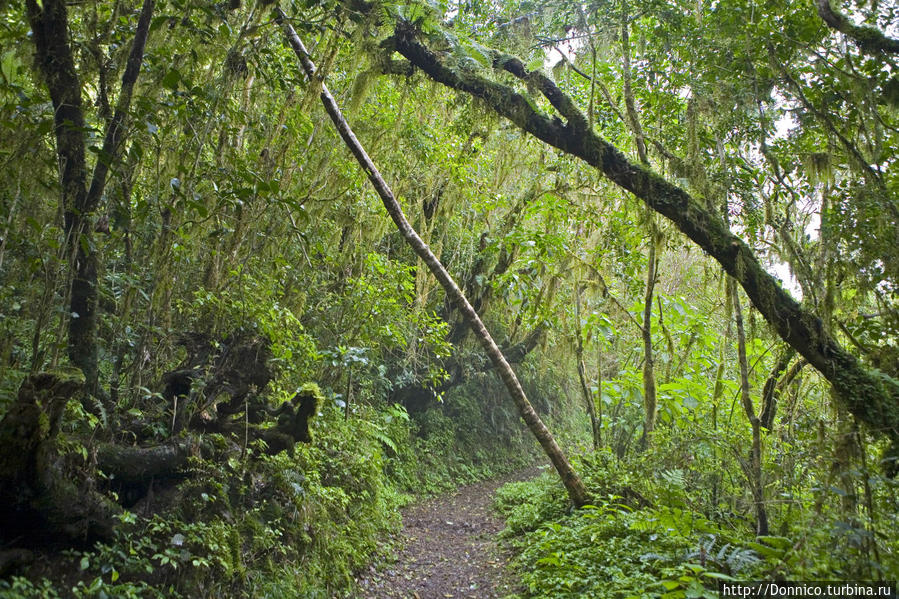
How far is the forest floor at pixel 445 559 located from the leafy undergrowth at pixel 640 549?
0.35 m

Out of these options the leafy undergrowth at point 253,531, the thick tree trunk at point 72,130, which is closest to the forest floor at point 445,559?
the leafy undergrowth at point 253,531

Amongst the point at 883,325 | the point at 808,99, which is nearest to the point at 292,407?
the point at 883,325

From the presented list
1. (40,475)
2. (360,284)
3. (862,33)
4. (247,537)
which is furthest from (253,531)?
(862,33)

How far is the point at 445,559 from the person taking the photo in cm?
647

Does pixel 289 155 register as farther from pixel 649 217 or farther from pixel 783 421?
pixel 783 421

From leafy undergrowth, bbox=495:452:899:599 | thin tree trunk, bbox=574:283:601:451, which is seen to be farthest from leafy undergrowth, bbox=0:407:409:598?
thin tree trunk, bbox=574:283:601:451

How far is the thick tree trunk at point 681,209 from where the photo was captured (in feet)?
14.7

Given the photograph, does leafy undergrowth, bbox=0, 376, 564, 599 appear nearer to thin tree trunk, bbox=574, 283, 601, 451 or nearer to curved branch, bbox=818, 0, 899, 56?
thin tree trunk, bbox=574, 283, 601, 451

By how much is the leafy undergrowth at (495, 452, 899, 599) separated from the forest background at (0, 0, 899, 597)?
0.04m

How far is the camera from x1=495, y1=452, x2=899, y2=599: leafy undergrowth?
3.42m

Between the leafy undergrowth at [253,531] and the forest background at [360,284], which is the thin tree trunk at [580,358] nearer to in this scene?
the forest background at [360,284]

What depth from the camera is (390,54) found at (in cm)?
559

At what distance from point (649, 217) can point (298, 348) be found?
4700 millimetres

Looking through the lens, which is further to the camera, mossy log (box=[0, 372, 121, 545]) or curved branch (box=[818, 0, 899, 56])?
curved branch (box=[818, 0, 899, 56])
